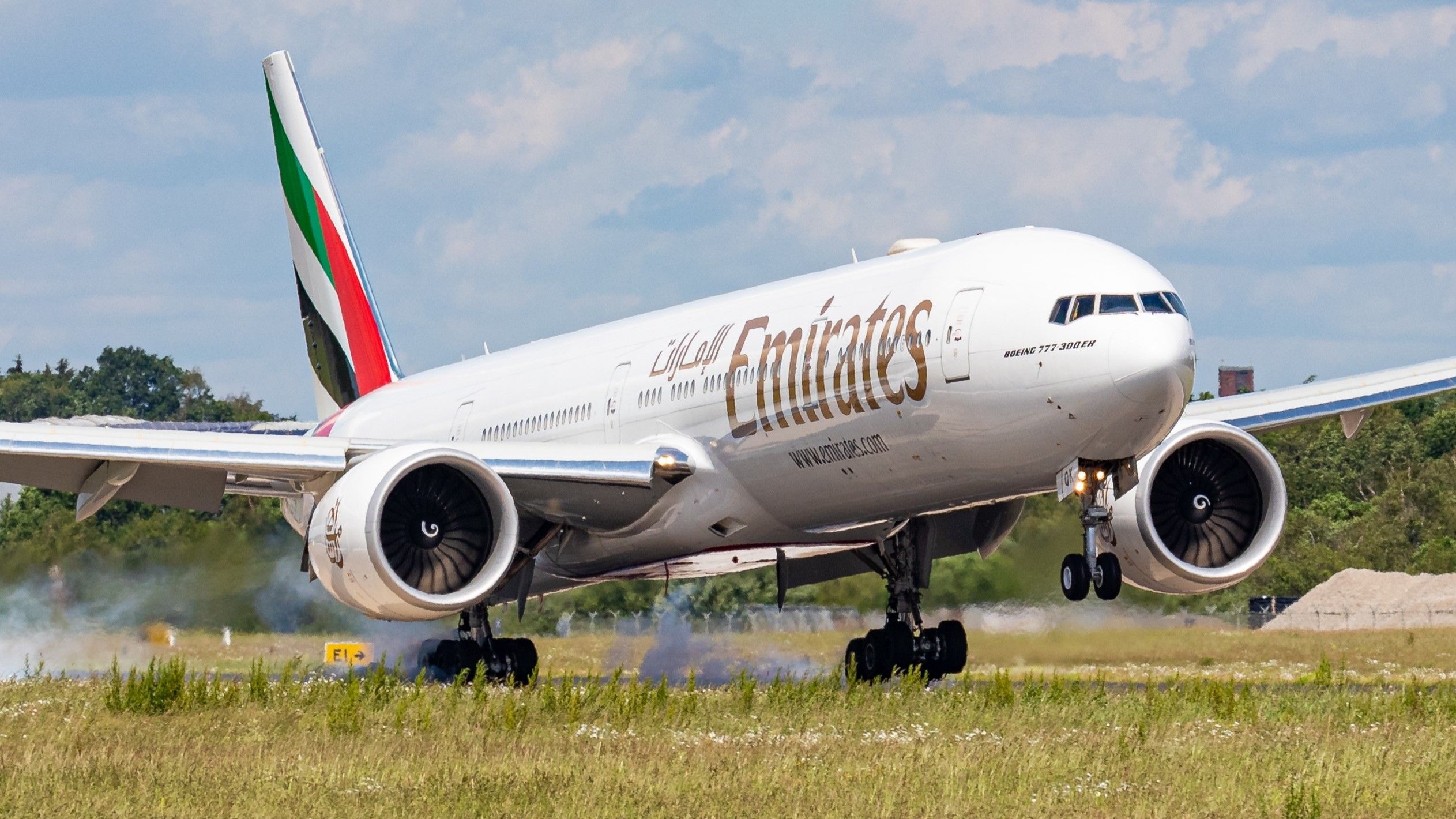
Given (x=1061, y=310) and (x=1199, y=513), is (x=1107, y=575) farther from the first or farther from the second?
(x=1199, y=513)

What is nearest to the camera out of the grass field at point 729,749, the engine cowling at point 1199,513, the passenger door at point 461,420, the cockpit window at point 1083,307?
the grass field at point 729,749

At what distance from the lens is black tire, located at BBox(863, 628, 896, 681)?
79.2 ft

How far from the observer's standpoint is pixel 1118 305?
714 inches

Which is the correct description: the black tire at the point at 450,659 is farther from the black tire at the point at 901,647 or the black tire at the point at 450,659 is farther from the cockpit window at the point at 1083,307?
the cockpit window at the point at 1083,307

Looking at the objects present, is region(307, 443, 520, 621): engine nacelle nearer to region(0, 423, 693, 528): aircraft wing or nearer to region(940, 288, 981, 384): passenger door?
region(0, 423, 693, 528): aircraft wing

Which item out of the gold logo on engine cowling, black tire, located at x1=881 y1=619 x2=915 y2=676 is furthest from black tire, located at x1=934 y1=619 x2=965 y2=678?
the gold logo on engine cowling

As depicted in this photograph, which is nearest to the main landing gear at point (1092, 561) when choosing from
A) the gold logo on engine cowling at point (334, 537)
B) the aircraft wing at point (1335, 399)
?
the aircraft wing at point (1335, 399)

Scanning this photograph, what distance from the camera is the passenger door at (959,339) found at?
1877 cm

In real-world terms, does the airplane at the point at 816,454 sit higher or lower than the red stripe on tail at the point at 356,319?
lower

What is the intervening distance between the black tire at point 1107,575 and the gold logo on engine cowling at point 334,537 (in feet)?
24.3

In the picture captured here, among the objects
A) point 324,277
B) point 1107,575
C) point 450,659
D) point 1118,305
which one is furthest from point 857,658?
point 324,277

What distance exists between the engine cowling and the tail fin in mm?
13049

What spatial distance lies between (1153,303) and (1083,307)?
23.5 inches

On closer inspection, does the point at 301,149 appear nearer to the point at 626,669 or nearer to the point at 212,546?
the point at 212,546
